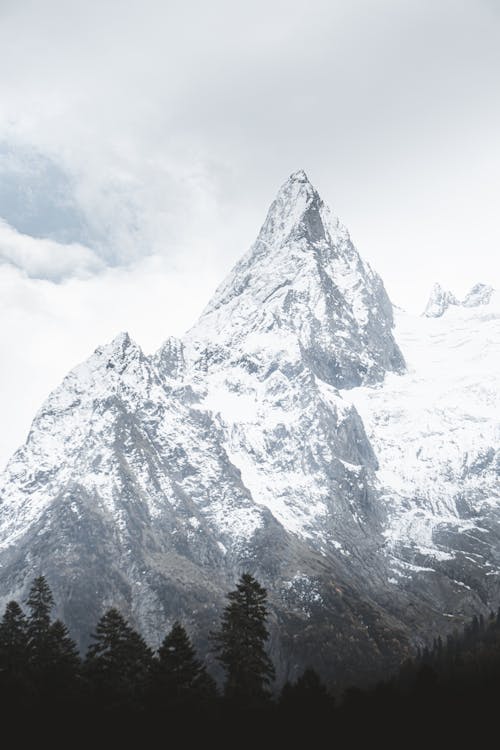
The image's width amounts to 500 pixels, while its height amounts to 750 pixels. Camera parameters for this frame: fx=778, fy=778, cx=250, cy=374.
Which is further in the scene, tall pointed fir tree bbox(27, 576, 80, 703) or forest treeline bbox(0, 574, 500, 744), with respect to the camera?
tall pointed fir tree bbox(27, 576, 80, 703)

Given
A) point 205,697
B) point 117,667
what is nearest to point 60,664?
point 117,667

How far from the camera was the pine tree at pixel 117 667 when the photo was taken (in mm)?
63344

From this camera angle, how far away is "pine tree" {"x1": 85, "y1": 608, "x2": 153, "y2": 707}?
2494 inches

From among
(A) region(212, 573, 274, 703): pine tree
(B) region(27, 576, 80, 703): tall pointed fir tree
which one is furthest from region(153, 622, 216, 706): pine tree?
(B) region(27, 576, 80, 703): tall pointed fir tree

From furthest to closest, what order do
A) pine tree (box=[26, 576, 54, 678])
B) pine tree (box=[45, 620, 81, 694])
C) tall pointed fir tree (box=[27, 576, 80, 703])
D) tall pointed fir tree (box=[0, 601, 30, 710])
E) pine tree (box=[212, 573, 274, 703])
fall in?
pine tree (box=[26, 576, 54, 678])
pine tree (box=[45, 620, 81, 694])
tall pointed fir tree (box=[27, 576, 80, 703])
pine tree (box=[212, 573, 274, 703])
tall pointed fir tree (box=[0, 601, 30, 710])

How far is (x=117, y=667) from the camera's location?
6656cm

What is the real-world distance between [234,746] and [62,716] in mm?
13500

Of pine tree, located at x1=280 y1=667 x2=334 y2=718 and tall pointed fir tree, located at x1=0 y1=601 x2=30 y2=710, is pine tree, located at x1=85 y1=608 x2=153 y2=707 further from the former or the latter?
pine tree, located at x1=280 y1=667 x2=334 y2=718

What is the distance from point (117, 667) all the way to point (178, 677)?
799 centimetres

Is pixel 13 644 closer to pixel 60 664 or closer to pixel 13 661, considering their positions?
pixel 13 661

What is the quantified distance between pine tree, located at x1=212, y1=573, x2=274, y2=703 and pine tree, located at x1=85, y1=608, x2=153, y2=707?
310 inches

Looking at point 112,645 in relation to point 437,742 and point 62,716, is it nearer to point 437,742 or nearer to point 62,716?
point 62,716

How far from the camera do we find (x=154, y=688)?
60688 millimetres

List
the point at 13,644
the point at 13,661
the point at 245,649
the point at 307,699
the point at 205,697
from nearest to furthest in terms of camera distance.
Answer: the point at 307,699
the point at 205,697
the point at 245,649
the point at 13,661
the point at 13,644
